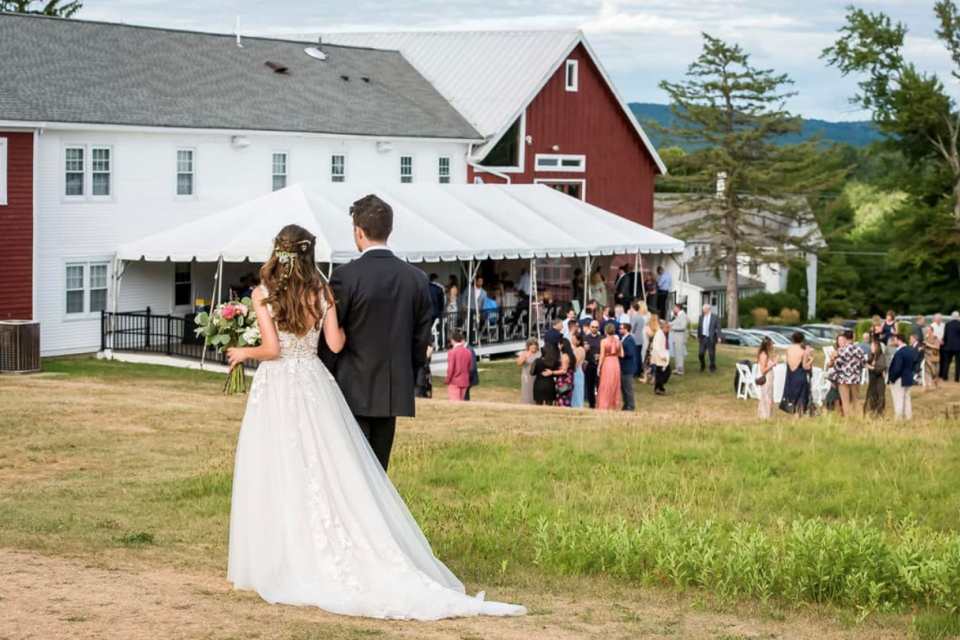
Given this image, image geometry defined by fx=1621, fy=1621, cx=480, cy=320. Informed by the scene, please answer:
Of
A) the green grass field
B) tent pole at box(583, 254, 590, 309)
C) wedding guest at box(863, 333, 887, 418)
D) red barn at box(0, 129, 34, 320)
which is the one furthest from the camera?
tent pole at box(583, 254, 590, 309)

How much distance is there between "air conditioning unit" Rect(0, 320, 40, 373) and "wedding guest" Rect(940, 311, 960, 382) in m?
19.4

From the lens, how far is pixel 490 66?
47.6 m

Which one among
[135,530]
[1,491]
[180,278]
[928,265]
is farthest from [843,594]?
[928,265]

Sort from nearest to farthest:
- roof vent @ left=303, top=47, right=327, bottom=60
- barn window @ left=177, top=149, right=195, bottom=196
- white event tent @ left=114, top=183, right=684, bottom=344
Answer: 1. white event tent @ left=114, top=183, right=684, bottom=344
2. barn window @ left=177, top=149, right=195, bottom=196
3. roof vent @ left=303, top=47, right=327, bottom=60

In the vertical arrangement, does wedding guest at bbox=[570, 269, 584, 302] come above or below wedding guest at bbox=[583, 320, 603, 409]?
above

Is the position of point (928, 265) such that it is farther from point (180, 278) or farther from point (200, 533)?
point (200, 533)

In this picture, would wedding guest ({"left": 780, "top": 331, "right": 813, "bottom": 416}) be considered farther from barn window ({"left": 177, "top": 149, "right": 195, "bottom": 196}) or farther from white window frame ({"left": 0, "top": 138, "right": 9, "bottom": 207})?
barn window ({"left": 177, "top": 149, "right": 195, "bottom": 196})

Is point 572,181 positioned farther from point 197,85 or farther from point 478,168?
point 197,85

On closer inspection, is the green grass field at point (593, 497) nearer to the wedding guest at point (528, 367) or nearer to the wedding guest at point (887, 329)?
the wedding guest at point (528, 367)

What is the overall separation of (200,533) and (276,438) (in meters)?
2.89

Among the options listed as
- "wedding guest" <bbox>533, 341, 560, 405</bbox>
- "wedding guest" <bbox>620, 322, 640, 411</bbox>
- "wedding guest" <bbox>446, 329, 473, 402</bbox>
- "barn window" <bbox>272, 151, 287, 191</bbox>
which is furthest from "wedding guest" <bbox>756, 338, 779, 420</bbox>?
"barn window" <bbox>272, 151, 287, 191</bbox>

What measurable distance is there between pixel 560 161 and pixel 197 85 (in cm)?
1314

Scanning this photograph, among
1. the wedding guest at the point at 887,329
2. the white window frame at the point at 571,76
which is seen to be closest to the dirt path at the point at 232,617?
the wedding guest at the point at 887,329

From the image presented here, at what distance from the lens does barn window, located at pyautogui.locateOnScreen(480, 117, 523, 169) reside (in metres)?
45.0
